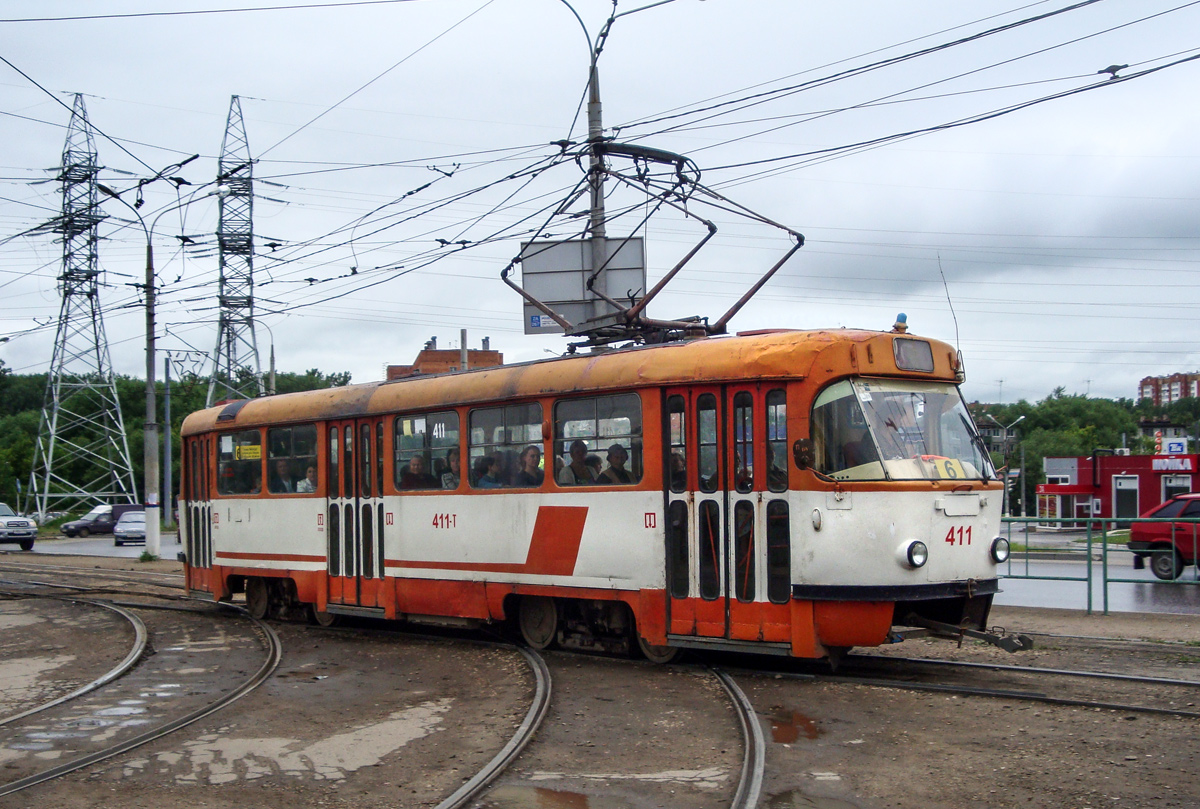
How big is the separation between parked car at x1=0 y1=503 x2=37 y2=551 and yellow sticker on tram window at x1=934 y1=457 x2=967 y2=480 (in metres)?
37.8

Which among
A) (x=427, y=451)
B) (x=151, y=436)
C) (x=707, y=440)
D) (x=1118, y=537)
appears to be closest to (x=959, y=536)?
(x=707, y=440)

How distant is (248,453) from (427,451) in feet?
13.7

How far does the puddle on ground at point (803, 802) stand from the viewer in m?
6.18

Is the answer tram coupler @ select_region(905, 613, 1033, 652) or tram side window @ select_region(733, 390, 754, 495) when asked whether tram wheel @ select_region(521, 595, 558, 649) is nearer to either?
tram side window @ select_region(733, 390, 754, 495)

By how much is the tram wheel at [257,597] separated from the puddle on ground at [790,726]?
9.25 m

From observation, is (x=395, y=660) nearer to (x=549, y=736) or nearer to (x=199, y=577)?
(x=549, y=736)

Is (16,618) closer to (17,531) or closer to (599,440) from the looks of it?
(599,440)

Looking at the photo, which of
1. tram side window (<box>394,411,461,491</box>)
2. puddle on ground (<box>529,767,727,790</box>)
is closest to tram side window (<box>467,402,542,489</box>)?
tram side window (<box>394,411,461,491</box>)

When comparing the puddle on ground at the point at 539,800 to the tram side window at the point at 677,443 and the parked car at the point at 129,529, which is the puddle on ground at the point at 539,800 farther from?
the parked car at the point at 129,529

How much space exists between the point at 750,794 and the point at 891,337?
4.62 metres

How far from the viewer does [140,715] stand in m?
9.16

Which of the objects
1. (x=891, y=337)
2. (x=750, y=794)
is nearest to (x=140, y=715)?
(x=750, y=794)

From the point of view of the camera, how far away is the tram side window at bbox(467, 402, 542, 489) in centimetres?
1154

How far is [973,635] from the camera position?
9.35m
